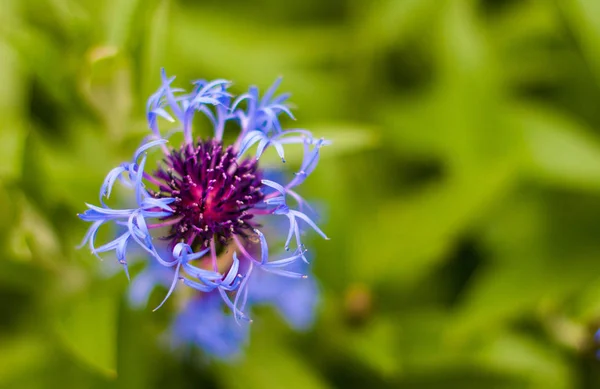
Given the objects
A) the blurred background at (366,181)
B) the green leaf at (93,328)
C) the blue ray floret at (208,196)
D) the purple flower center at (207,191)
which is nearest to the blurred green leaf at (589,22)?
the blurred background at (366,181)

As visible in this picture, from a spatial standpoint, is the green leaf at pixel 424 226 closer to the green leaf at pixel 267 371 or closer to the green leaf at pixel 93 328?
the green leaf at pixel 267 371

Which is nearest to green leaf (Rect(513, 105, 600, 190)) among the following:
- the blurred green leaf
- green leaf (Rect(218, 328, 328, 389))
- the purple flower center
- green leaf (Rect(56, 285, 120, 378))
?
the blurred green leaf

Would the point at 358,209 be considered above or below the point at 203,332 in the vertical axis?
above

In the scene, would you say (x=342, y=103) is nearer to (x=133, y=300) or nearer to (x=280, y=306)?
(x=280, y=306)

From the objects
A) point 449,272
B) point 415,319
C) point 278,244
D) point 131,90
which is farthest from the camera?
point 449,272

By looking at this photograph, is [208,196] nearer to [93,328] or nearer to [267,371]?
[93,328]

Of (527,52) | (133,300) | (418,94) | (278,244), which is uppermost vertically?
(527,52)

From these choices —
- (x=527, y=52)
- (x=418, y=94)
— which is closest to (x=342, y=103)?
(x=418, y=94)
